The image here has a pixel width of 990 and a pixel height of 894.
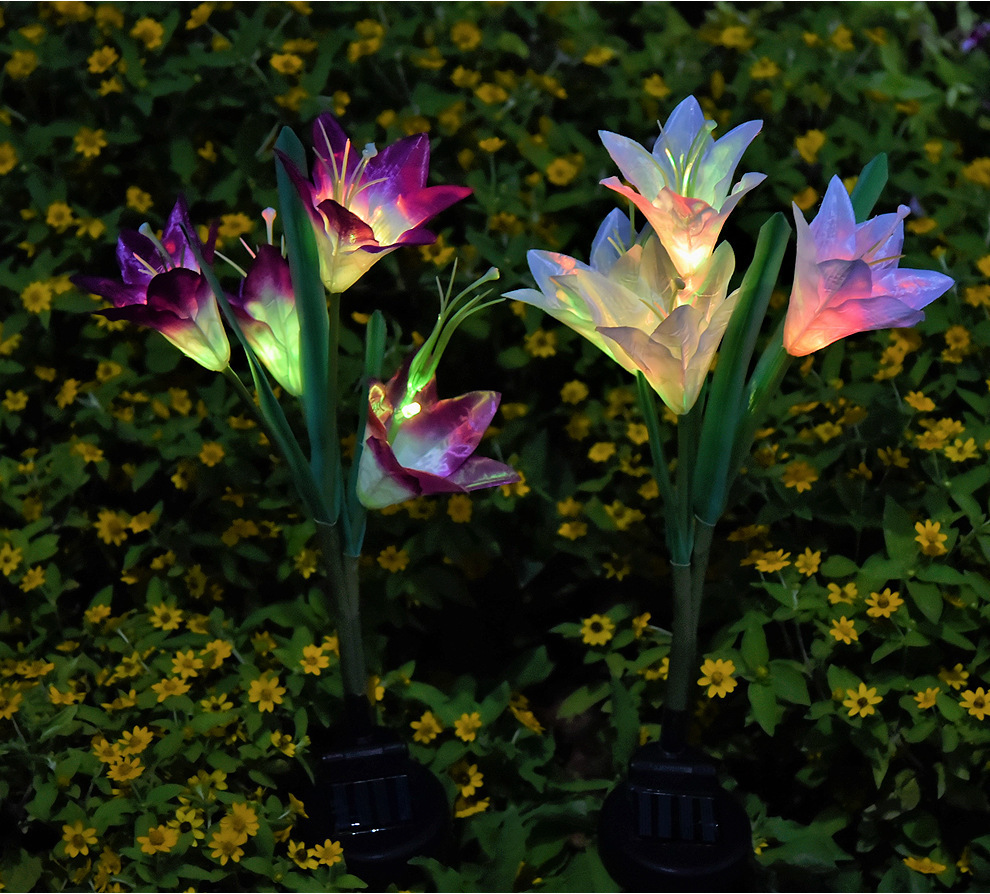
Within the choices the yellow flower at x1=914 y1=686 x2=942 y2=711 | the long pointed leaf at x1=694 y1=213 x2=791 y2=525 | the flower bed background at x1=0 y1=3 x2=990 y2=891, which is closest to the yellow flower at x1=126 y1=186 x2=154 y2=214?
the flower bed background at x1=0 y1=3 x2=990 y2=891

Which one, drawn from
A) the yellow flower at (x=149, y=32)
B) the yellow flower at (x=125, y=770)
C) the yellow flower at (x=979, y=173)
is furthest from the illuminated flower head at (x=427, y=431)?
the yellow flower at (x=979, y=173)

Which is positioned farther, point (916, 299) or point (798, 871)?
point (798, 871)

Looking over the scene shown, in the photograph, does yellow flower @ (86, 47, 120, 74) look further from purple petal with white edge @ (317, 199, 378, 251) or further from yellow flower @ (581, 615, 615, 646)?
yellow flower @ (581, 615, 615, 646)

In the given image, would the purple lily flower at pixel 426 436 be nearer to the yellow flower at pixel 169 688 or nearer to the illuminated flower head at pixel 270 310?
the illuminated flower head at pixel 270 310

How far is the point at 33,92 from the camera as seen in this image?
1.61m

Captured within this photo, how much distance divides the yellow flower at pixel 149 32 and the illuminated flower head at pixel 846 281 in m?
1.07

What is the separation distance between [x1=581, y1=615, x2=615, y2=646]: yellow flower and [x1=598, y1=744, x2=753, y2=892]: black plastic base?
17cm

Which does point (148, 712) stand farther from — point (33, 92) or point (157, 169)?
point (33, 92)

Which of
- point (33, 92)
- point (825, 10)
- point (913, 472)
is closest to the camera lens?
point (913, 472)

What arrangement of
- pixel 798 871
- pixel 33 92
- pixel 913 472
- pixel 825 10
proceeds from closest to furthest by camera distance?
pixel 798 871
pixel 913 472
pixel 33 92
pixel 825 10

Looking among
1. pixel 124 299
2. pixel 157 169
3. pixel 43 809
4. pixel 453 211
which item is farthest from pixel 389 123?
pixel 43 809

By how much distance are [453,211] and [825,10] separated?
775mm

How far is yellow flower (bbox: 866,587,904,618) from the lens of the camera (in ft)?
3.66

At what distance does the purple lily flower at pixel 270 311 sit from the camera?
3.06ft
